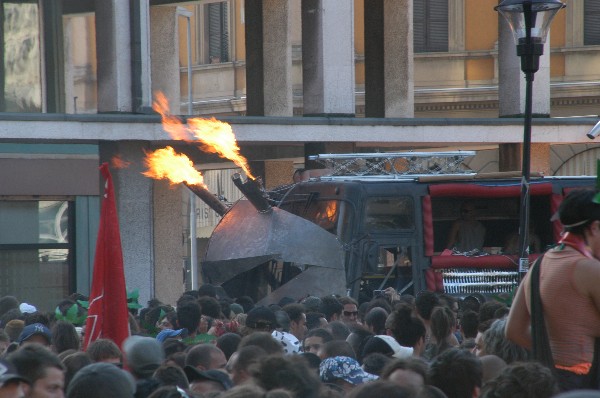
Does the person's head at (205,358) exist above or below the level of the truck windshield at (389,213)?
below

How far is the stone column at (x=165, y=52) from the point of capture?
2869 cm

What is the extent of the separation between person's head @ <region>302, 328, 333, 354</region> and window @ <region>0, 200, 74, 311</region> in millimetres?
14125

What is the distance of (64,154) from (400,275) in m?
7.45

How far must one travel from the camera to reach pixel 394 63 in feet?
86.9

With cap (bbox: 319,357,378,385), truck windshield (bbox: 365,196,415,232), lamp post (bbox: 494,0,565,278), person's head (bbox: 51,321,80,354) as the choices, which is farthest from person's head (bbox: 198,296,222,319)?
cap (bbox: 319,357,378,385)

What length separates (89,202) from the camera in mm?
24453

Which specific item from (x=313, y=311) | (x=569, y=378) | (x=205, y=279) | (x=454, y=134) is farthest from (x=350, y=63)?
(x=569, y=378)

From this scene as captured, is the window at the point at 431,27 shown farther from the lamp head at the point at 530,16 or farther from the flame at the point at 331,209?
the lamp head at the point at 530,16

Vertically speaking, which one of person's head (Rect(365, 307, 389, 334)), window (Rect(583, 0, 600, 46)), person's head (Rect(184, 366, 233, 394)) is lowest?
person's head (Rect(365, 307, 389, 334))

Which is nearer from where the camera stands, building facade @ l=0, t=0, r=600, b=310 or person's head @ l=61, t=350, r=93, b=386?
person's head @ l=61, t=350, r=93, b=386

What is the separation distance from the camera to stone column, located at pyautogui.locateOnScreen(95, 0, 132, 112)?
22625 mm

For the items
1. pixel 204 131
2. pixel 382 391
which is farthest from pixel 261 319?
pixel 204 131

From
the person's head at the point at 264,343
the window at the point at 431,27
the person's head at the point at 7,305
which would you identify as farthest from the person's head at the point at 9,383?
the window at the point at 431,27

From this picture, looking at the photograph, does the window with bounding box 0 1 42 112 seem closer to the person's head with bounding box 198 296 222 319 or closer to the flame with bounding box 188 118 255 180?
the flame with bounding box 188 118 255 180
